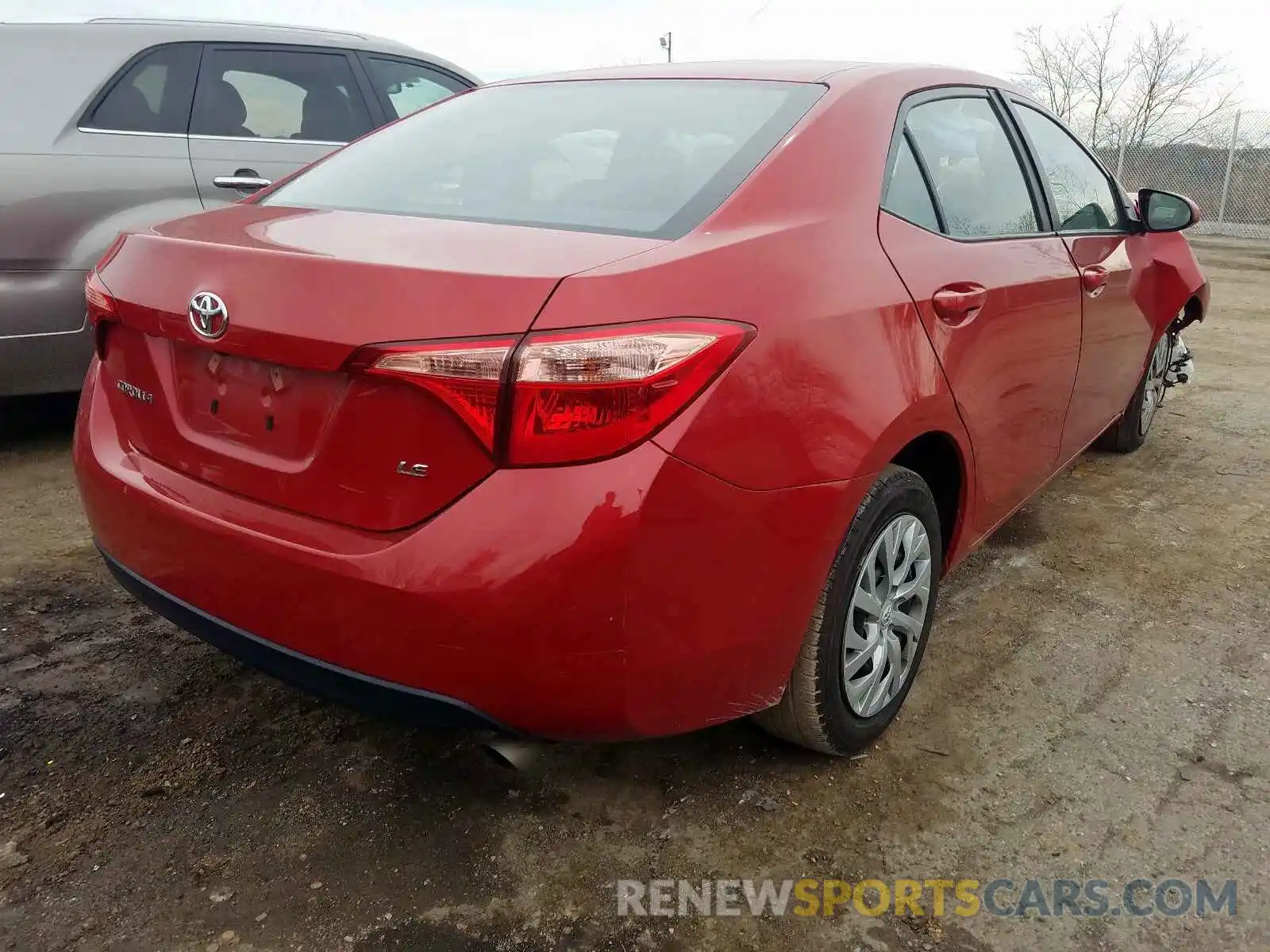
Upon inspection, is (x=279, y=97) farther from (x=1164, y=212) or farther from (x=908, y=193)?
(x=1164, y=212)

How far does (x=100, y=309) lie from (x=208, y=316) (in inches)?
17.8

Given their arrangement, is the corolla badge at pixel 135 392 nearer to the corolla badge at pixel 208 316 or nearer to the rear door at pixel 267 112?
the corolla badge at pixel 208 316

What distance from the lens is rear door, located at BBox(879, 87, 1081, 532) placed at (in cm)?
218

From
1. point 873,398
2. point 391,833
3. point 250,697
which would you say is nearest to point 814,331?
point 873,398

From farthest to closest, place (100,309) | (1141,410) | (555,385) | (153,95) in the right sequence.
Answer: (1141,410) < (153,95) < (100,309) < (555,385)

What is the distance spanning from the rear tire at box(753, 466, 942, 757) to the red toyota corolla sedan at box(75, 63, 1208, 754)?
0.4 inches

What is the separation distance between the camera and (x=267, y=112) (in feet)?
15.1

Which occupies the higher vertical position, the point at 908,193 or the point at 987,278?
the point at 908,193

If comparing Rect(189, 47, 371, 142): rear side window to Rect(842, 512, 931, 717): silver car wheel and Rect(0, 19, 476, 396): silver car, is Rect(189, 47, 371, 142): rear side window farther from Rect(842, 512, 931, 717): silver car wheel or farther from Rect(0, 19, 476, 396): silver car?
Rect(842, 512, 931, 717): silver car wheel

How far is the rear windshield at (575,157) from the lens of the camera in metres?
1.90

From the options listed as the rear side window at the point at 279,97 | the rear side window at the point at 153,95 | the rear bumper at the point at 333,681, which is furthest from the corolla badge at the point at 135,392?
the rear side window at the point at 279,97

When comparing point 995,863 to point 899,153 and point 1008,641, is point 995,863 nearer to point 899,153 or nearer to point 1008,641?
point 1008,641

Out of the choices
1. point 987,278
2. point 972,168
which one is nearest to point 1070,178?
point 972,168

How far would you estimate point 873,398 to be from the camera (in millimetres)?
1905
